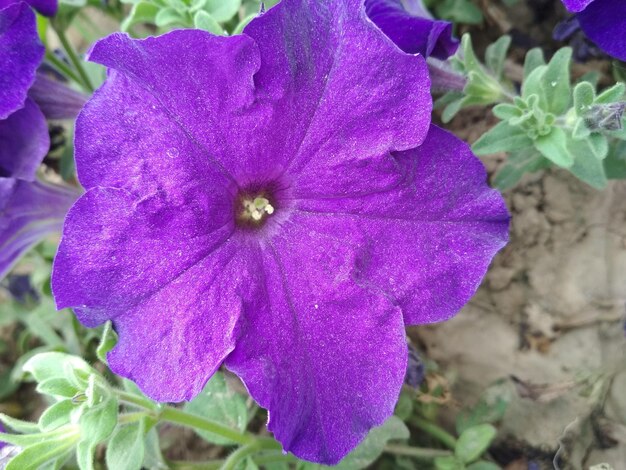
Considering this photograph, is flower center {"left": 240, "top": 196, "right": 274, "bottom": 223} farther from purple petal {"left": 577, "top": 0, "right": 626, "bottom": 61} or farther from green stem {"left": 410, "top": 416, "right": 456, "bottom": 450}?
green stem {"left": 410, "top": 416, "right": 456, "bottom": 450}

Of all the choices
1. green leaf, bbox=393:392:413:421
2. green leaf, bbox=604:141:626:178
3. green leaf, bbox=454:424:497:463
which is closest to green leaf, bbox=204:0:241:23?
green leaf, bbox=604:141:626:178

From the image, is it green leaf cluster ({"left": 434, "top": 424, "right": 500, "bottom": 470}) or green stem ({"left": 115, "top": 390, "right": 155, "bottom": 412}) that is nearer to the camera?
green stem ({"left": 115, "top": 390, "right": 155, "bottom": 412})

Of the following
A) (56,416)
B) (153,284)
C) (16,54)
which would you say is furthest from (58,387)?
(16,54)

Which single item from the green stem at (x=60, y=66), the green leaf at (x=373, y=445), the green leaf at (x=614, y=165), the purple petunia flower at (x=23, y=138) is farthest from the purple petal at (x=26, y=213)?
the green leaf at (x=614, y=165)

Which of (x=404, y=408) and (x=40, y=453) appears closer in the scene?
(x=40, y=453)

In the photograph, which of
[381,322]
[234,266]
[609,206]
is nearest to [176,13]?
[234,266]

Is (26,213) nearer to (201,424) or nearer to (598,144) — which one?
(201,424)

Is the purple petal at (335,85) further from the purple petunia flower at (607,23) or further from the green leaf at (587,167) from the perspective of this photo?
the green leaf at (587,167)
